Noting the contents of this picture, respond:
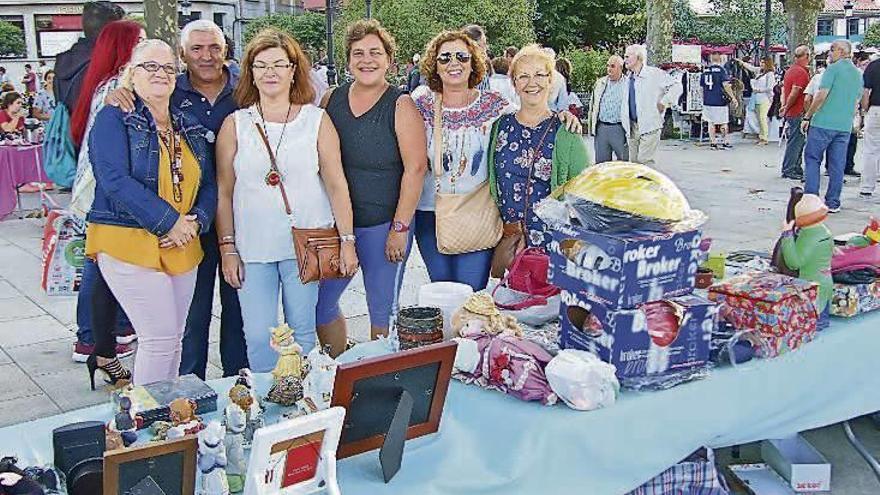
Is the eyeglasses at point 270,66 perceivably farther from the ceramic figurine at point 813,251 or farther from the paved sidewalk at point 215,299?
the paved sidewalk at point 215,299

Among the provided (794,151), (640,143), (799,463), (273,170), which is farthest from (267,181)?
(794,151)

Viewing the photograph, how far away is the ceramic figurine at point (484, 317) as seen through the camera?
108 inches

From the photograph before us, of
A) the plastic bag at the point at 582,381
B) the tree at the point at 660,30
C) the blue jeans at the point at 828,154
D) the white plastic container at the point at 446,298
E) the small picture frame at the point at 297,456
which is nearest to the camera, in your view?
the small picture frame at the point at 297,456

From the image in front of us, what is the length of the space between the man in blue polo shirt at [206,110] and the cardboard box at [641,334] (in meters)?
1.58

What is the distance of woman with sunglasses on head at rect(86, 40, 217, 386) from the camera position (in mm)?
3123

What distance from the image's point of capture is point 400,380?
2.25 meters

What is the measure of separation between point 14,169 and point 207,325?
21.0ft

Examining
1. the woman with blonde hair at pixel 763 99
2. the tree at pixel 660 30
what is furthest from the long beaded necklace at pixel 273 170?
the woman with blonde hair at pixel 763 99

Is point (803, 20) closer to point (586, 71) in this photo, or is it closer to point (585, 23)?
point (586, 71)

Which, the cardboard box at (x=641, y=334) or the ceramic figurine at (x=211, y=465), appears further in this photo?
the cardboard box at (x=641, y=334)

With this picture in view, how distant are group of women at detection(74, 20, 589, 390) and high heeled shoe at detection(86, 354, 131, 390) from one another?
120cm

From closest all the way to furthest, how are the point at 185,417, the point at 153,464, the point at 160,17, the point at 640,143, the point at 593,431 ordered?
the point at 153,464, the point at 185,417, the point at 593,431, the point at 160,17, the point at 640,143

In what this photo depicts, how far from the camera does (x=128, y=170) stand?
124 inches

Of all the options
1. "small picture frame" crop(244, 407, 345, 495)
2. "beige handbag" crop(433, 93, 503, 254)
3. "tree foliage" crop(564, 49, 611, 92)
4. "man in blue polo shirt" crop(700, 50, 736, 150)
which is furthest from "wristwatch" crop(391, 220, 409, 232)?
"tree foliage" crop(564, 49, 611, 92)
